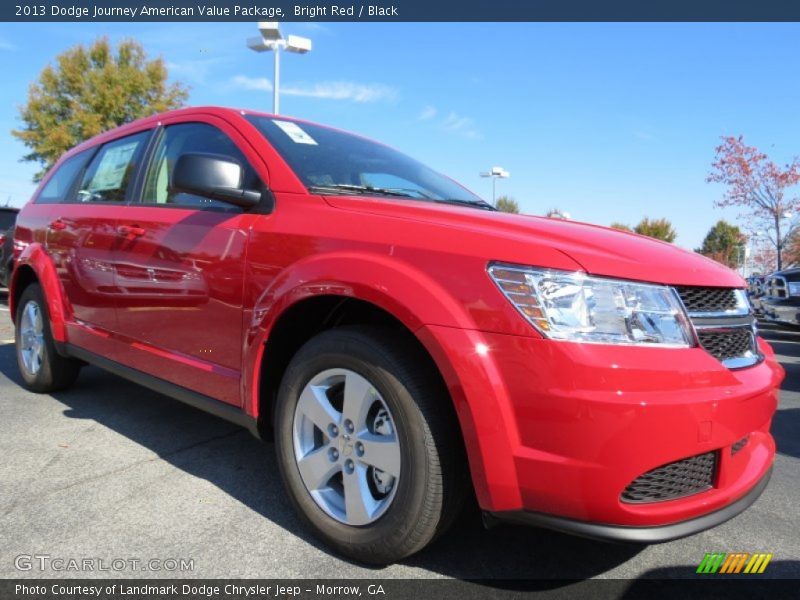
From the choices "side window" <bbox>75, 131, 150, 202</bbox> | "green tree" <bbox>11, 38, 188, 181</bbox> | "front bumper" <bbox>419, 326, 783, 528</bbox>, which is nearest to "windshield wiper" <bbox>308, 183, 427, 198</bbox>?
"front bumper" <bbox>419, 326, 783, 528</bbox>

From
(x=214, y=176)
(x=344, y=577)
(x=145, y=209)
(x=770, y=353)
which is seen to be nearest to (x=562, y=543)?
(x=344, y=577)

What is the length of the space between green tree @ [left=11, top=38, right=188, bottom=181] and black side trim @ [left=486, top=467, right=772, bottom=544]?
23203 mm

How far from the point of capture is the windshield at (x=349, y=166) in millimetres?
2664

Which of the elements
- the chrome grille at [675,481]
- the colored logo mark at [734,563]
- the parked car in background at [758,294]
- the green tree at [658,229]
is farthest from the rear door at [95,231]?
the green tree at [658,229]

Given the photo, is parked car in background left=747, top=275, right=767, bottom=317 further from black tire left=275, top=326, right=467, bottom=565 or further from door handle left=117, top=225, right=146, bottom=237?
door handle left=117, top=225, right=146, bottom=237

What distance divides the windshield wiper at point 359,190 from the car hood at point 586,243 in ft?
0.50

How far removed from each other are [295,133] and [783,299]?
7.76 m

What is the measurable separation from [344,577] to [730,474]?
A: 4.28 ft

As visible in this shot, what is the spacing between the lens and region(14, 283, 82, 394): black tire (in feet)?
13.4

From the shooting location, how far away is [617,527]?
1.70 metres

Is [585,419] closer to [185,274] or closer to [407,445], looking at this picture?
[407,445]

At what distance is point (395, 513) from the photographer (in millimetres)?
1941

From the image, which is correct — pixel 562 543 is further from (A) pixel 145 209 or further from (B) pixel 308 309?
(A) pixel 145 209

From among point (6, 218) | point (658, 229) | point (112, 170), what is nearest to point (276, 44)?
point (6, 218)
